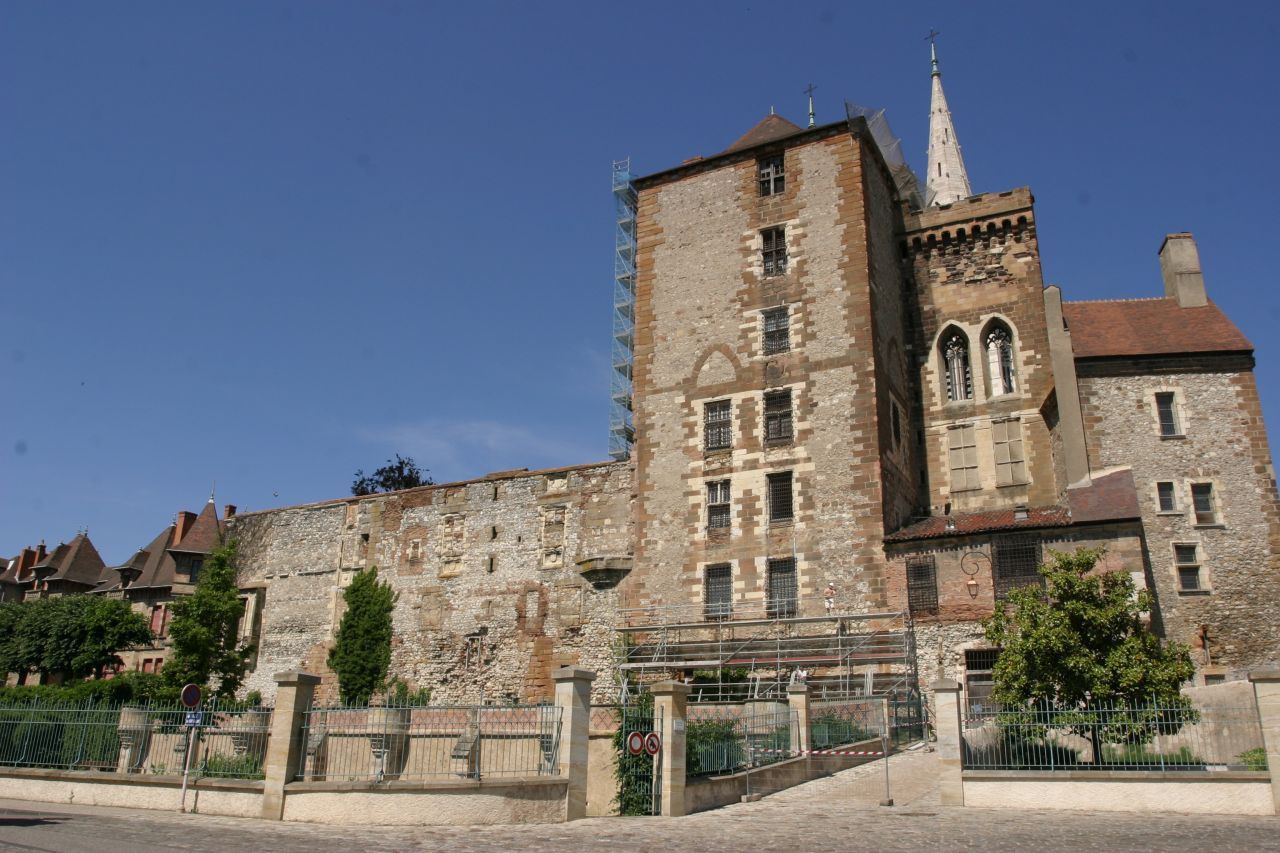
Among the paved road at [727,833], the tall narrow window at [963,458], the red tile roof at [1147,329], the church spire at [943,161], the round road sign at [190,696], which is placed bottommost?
the paved road at [727,833]

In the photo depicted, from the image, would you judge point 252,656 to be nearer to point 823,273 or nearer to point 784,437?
point 784,437

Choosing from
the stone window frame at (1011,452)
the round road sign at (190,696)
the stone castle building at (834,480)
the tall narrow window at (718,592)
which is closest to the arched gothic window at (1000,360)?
the stone castle building at (834,480)

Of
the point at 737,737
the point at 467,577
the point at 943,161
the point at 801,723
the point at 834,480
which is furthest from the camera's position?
the point at 943,161

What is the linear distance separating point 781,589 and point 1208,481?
11.1 metres

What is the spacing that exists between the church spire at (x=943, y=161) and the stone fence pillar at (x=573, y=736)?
33.6 m

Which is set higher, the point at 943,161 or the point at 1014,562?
the point at 943,161

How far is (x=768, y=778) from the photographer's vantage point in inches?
738

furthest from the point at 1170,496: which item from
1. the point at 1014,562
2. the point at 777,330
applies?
the point at 777,330

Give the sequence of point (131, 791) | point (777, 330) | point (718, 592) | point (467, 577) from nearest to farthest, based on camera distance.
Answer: point (131, 791) < point (718, 592) < point (777, 330) < point (467, 577)

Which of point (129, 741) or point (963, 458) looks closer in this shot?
point (129, 741)

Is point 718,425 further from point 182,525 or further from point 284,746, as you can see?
point 182,525

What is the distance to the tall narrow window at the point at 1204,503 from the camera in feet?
83.1

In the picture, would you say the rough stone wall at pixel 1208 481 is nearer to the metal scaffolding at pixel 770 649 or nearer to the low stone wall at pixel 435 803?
the metal scaffolding at pixel 770 649

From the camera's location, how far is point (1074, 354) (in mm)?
26922
